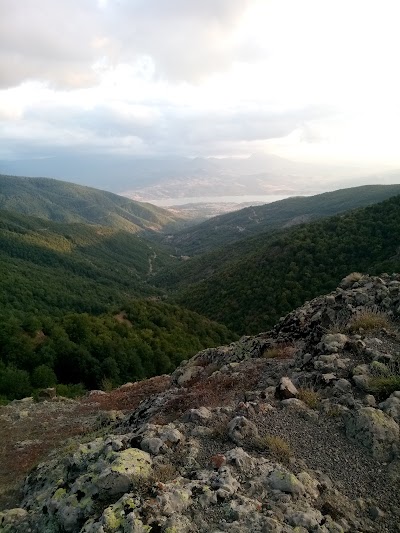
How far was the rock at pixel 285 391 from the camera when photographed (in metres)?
8.45

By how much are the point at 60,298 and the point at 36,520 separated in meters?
80.2

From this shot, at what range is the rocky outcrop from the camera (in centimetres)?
529

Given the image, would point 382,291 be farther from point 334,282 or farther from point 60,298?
point 60,298

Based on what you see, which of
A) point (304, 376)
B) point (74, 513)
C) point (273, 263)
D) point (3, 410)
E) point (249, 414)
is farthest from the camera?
point (273, 263)

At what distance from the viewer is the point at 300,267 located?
50.4m

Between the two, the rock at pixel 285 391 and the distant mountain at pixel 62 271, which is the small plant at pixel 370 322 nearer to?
the rock at pixel 285 391

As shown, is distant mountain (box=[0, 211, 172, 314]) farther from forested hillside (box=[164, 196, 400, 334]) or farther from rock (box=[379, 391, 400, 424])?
rock (box=[379, 391, 400, 424])

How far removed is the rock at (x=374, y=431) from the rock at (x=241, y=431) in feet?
5.96

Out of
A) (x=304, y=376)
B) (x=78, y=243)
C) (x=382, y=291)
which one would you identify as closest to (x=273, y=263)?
(x=382, y=291)

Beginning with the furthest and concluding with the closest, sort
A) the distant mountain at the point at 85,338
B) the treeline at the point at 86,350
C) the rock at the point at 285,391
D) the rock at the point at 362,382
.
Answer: the distant mountain at the point at 85,338 < the treeline at the point at 86,350 < the rock at the point at 285,391 < the rock at the point at 362,382

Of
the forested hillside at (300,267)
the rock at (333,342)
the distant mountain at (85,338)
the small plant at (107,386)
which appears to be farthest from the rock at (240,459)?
the forested hillside at (300,267)

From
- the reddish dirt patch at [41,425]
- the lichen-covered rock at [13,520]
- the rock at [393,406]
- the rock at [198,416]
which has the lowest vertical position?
the reddish dirt patch at [41,425]

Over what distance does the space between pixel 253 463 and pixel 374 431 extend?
2391mm

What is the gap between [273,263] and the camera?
179 feet
